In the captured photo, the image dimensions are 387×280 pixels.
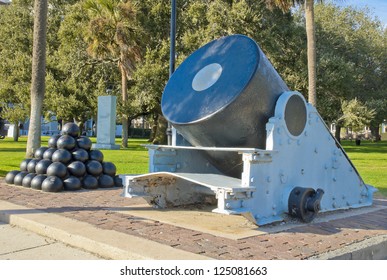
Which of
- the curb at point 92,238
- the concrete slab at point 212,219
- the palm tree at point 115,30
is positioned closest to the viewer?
the curb at point 92,238

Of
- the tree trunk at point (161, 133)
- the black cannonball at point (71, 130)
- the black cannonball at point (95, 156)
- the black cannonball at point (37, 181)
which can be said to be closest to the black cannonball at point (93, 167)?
the black cannonball at point (95, 156)

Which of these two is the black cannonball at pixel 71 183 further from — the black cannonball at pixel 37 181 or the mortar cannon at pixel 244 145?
the mortar cannon at pixel 244 145

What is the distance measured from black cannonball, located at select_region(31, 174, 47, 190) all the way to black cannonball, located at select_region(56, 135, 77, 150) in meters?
0.69

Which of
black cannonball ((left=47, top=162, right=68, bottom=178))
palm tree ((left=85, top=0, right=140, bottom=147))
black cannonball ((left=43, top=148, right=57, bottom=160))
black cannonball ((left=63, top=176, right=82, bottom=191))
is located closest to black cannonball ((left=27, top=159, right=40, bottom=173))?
black cannonball ((left=43, top=148, right=57, bottom=160))

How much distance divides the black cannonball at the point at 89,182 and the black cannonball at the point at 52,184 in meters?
0.54

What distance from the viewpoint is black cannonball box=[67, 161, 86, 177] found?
956cm

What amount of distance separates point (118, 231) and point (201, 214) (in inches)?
70.7

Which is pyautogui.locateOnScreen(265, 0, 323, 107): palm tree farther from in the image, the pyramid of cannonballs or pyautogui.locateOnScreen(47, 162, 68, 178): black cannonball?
pyautogui.locateOnScreen(47, 162, 68, 178): black cannonball

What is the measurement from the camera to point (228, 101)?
6059 millimetres

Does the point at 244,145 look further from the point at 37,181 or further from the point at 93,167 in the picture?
the point at 37,181

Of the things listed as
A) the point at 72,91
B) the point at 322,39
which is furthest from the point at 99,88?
the point at 322,39

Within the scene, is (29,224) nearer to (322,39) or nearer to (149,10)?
(149,10)

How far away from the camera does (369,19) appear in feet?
134

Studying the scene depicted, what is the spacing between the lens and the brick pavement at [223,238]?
16.3 ft
